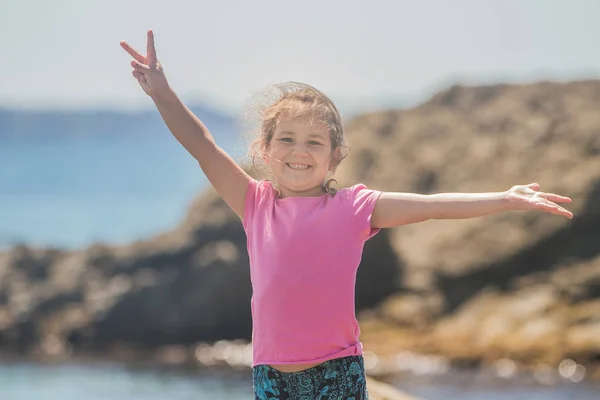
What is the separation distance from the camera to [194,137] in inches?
166

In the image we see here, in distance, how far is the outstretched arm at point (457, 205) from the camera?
12.5 feet

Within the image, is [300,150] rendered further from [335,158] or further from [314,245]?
[314,245]

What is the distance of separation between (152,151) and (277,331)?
320 ft

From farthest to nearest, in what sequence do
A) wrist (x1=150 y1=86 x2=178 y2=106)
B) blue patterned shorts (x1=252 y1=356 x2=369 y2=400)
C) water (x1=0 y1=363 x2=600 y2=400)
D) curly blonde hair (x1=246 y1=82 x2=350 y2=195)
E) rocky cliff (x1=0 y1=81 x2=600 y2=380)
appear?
rocky cliff (x1=0 y1=81 x2=600 y2=380)
water (x1=0 y1=363 x2=600 y2=400)
wrist (x1=150 y1=86 x2=178 y2=106)
curly blonde hair (x1=246 y1=82 x2=350 y2=195)
blue patterned shorts (x1=252 y1=356 x2=369 y2=400)

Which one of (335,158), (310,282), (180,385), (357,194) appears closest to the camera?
(310,282)

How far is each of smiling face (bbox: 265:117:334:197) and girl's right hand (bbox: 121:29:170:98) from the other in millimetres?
486

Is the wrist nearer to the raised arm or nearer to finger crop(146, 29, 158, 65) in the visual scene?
the raised arm

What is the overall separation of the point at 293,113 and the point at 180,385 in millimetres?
14993

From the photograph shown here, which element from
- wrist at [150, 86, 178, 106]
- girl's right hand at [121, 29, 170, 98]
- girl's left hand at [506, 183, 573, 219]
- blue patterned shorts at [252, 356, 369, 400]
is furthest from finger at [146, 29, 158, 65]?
girl's left hand at [506, 183, 573, 219]

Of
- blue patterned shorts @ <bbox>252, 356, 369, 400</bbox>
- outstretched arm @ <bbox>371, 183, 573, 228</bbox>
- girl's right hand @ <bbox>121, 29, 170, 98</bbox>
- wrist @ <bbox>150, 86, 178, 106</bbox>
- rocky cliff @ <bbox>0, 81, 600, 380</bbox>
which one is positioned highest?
rocky cliff @ <bbox>0, 81, 600, 380</bbox>

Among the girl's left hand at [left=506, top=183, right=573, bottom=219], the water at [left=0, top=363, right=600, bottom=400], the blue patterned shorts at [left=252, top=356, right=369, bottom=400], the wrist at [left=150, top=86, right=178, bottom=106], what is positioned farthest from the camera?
the water at [left=0, top=363, right=600, bottom=400]

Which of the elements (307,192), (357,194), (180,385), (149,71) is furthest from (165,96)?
(180,385)

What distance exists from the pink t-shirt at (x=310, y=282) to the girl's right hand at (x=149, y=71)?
27.6 inches

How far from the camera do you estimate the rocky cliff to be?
1852 centimetres
